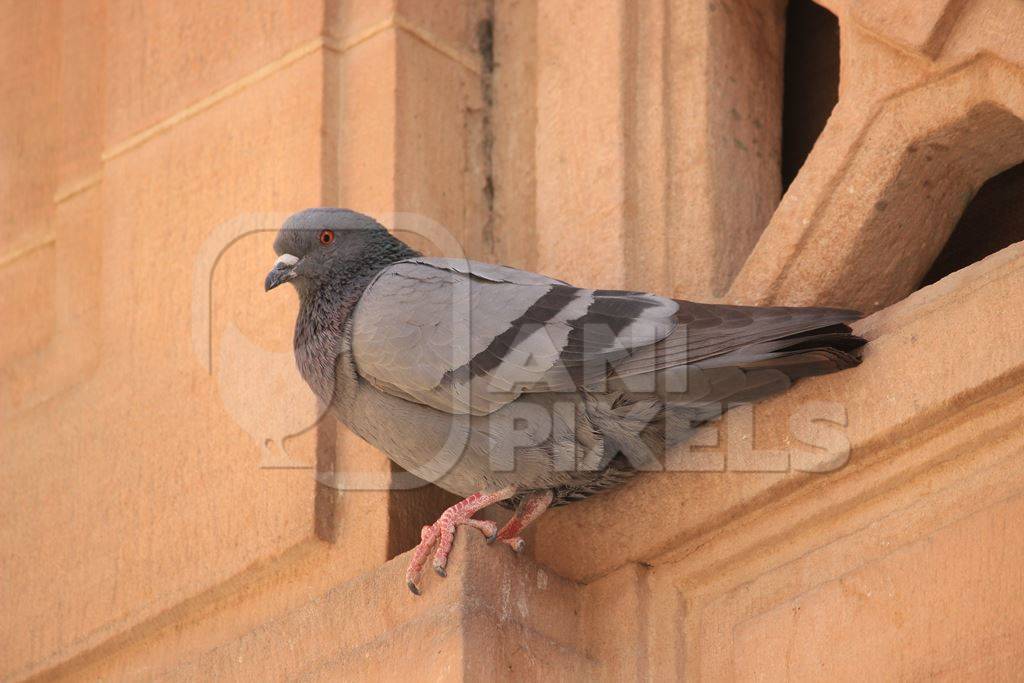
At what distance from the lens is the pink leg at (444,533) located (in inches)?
182

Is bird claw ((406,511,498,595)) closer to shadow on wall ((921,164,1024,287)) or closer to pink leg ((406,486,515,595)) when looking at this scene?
pink leg ((406,486,515,595))

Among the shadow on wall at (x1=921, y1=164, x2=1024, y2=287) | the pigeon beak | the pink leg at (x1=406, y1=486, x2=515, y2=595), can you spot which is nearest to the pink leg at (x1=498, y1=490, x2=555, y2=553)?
the pink leg at (x1=406, y1=486, x2=515, y2=595)

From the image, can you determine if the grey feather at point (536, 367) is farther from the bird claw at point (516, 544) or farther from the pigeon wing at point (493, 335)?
the bird claw at point (516, 544)

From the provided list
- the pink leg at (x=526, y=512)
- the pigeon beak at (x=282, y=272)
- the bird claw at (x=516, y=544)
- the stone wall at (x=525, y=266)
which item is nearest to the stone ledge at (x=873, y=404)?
the stone wall at (x=525, y=266)

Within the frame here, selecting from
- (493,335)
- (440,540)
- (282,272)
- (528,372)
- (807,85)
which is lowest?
(440,540)

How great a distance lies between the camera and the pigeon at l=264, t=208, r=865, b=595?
4527 mm

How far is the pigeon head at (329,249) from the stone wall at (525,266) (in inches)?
9.1

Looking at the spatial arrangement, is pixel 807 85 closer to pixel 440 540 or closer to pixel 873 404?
pixel 873 404

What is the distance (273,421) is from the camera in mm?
5395

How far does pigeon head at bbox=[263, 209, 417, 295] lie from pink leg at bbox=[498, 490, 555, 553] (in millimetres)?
846

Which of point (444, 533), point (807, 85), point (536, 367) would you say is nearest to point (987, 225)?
point (807, 85)

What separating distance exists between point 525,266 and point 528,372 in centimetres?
112

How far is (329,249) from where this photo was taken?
5.24 metres

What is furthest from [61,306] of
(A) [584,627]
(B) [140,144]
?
(A) [584,627]
